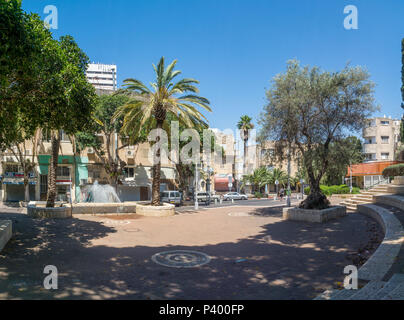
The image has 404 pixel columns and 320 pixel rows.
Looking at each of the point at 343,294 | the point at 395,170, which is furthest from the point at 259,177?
the point at 343,294

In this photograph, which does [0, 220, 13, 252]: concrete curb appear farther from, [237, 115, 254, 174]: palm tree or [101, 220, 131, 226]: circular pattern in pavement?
[237, 115, 254, 174]: palm tree

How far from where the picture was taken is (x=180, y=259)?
7641 millimetres

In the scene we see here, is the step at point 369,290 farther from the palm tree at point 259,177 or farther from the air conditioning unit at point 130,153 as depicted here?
the palm tree at point 259,177

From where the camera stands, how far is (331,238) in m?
9.94

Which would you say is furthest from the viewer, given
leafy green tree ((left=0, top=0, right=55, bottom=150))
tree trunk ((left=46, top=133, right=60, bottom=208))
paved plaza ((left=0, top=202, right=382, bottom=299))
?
tree trunk ((left=46, top=133, right=60, bottom=208))

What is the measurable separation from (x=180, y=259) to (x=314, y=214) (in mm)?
8189

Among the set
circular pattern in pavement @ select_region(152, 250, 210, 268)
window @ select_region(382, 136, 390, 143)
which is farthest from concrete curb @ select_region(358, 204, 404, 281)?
window @ select_region(382, 136, 390, 143)

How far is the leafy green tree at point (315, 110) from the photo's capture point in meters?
14.0

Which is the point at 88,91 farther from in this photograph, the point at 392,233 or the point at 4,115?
the point at 392,233

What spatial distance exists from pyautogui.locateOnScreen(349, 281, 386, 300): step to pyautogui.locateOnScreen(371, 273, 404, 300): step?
70mm

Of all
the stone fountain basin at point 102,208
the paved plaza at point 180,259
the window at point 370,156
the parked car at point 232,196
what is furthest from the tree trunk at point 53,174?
the window at point 370,156

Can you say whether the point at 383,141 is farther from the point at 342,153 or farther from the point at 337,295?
the point at 337,295

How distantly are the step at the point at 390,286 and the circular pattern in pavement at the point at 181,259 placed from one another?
3870 millimetres

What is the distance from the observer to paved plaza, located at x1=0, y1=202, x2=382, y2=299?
535 cm
